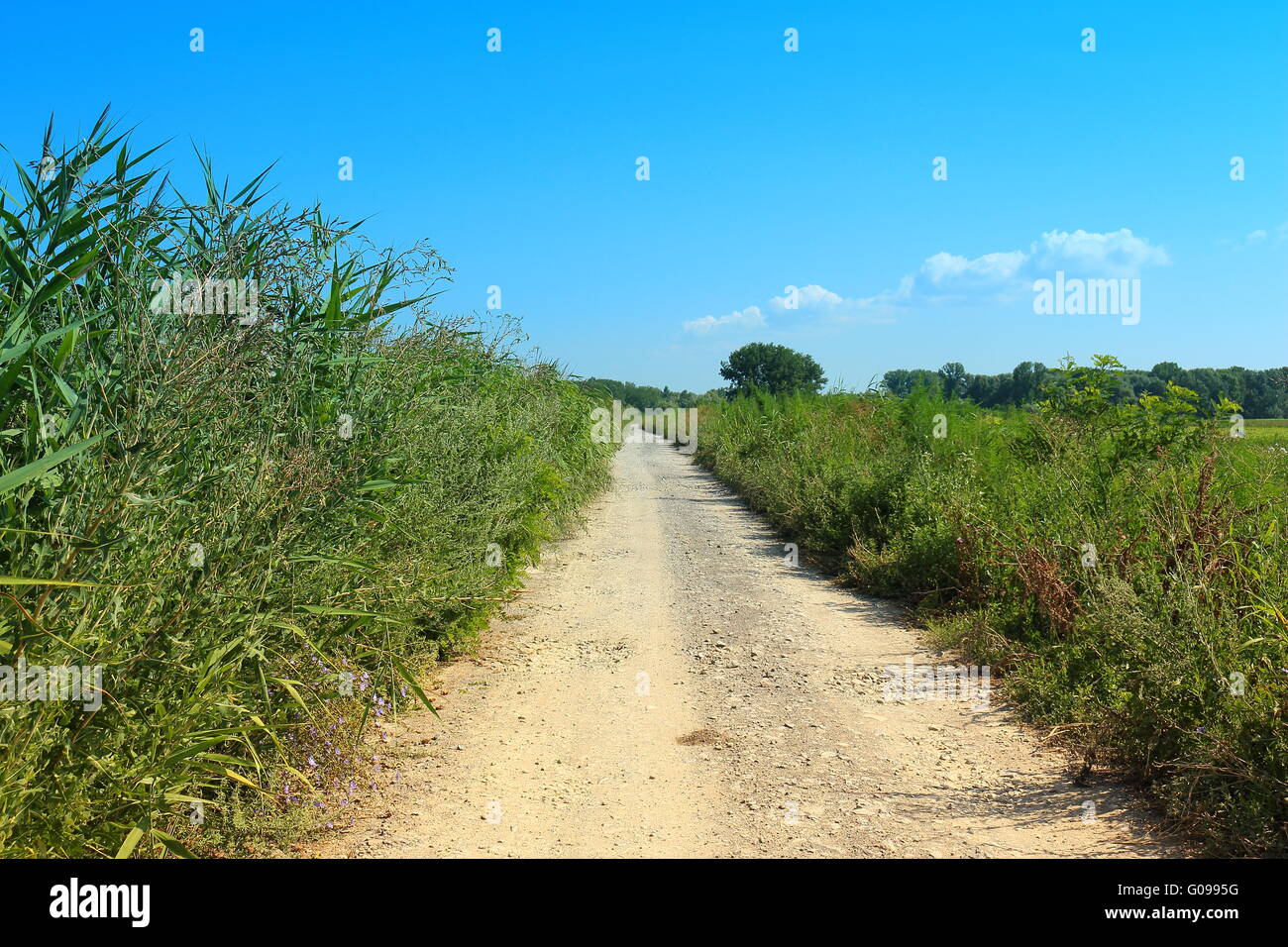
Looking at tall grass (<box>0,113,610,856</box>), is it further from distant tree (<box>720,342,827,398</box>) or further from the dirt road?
distant tree (<box>720,342,827,398</box>)

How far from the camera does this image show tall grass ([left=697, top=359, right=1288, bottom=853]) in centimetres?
399

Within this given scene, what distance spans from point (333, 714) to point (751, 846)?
2218 millimetres

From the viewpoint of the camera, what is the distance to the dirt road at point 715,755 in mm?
3760

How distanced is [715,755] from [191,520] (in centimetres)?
290

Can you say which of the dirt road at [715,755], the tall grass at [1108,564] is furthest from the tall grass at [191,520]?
the tall grass at [1108,564]

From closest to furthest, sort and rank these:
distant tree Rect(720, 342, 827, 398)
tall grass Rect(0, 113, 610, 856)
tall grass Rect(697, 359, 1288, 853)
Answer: tall grass Rect(0, 113, 610, 856)
tall grass Rect(697, 359, 1288, 853)
distant tree Rect(720, 342, 827, 398)

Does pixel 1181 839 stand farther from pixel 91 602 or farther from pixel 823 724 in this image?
pixel 91 602

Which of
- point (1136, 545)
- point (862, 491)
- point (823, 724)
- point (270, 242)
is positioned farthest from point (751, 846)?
point (862, 491)

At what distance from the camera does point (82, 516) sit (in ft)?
9.02

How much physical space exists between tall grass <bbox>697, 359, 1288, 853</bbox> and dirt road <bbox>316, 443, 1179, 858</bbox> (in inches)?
14.7

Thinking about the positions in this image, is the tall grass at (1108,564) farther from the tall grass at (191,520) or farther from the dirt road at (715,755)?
the tall grass at (191,520)

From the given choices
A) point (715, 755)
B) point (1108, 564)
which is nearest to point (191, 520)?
point (715, 755)

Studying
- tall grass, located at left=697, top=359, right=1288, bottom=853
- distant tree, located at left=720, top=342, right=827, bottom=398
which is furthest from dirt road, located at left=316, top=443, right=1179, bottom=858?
distant tree, located at left=720, top=342, right=827, bottom=398

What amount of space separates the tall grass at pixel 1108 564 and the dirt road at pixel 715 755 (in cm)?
37
